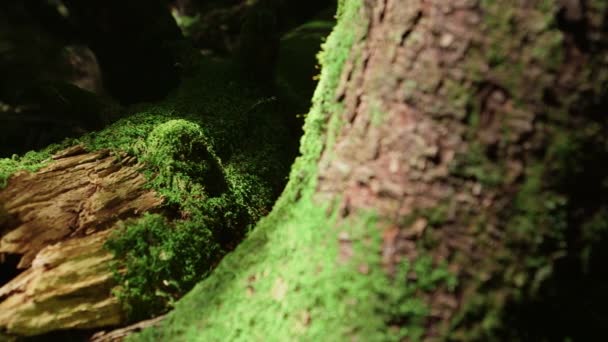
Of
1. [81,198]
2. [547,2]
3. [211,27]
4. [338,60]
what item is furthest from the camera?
[211,27]

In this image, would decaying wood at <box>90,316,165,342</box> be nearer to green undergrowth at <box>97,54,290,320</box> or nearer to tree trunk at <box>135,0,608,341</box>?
green undergrowth at <box>97,54,290,320</box>

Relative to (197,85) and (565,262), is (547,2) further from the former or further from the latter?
(197,85)

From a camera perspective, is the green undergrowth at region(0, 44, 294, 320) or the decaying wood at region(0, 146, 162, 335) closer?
the decaying wood at region(0, 146, 162, 335)

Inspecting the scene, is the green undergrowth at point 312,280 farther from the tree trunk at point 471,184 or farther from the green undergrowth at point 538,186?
the green undergrowth at point 538,186

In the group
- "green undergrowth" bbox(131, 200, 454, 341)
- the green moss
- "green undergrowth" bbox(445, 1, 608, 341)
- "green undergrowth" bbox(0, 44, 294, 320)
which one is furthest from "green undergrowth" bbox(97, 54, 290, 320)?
"green undergrowth" bbox(445, 1, 608, 341)

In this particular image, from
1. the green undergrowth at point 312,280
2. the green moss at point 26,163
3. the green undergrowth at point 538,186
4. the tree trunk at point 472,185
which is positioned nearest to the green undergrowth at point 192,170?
the green moss at point 26,163

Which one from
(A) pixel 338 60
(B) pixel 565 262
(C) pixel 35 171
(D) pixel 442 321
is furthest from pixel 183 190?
(B) pixel 565 262

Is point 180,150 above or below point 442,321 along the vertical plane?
above
